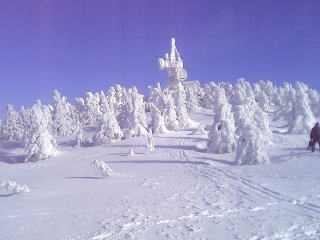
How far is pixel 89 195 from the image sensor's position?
18.3m

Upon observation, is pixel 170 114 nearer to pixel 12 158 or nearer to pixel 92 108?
pixel 12 158

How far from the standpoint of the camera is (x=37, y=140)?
139ft

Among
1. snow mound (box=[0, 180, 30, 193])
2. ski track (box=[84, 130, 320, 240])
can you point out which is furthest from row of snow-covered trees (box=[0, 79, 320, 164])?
snow mound (box=[0, 180, 30, 193])

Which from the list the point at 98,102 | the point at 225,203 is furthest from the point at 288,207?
the point at 98,102

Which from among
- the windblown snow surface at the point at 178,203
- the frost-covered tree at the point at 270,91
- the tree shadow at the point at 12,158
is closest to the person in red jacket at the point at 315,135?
the windblown snow surface at the point at 178,203

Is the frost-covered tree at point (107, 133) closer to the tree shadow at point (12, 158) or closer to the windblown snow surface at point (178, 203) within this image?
the tree shadow at point (12, 158)

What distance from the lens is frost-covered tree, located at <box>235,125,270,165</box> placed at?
23484 millimetres

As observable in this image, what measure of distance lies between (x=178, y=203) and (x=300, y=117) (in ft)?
85.9

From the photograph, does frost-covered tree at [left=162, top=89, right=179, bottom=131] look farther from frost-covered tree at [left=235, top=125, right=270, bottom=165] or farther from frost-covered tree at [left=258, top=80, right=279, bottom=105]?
frost-covered tree at [left=258, top=80, right=279, bottom=105]

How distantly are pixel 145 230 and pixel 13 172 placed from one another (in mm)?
26463

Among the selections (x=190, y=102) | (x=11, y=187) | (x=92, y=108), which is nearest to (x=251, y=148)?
(x=11, y=187)

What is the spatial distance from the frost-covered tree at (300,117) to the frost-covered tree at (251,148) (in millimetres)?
13941

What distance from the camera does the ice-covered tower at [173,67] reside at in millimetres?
77812

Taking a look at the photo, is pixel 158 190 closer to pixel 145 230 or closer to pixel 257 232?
pixel 145 230
